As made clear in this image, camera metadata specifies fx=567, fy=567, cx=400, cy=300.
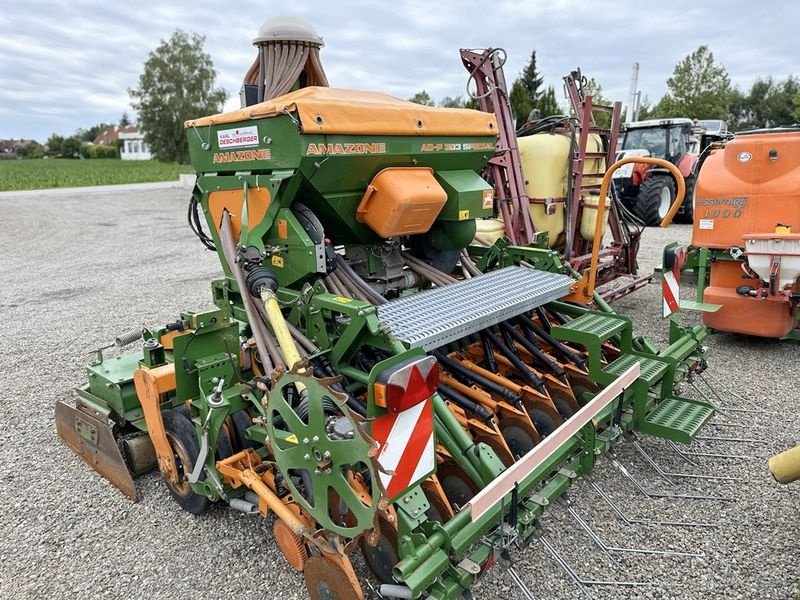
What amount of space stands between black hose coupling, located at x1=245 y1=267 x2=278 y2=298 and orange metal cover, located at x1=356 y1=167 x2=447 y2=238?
66 centimetres

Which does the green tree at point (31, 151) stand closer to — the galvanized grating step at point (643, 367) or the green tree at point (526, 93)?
the green tree at point (526, 93)

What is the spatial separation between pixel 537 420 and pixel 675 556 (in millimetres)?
966

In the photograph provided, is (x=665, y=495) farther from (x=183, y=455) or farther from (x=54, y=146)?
(x=54, y=146)

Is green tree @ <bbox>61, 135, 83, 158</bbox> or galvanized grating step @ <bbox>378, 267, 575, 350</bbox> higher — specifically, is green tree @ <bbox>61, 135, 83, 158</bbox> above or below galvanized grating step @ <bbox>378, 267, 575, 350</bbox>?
above

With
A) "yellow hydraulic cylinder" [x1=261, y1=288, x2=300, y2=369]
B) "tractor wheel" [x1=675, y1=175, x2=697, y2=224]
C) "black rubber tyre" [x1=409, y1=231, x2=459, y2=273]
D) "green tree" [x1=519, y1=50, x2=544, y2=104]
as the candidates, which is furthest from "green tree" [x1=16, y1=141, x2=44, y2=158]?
"yellow hydraulic cylinder" [x1=261, y1=288, x2=300, y2=369]

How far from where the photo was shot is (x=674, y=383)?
11.5 feet

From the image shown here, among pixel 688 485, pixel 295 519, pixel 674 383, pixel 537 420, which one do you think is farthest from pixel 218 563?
pixel 674 383

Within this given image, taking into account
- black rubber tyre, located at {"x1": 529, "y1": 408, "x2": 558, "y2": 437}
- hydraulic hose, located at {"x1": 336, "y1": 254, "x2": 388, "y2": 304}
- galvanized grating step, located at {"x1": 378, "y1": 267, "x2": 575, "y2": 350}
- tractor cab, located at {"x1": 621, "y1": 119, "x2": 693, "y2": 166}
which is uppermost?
tractor cab, located at {"x1": 621, "y1": 119, "x2": 693, "y2": 166}

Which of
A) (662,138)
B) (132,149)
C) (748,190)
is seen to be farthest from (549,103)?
(132,149)

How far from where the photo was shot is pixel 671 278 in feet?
13.0

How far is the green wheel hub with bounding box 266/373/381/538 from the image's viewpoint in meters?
1.87

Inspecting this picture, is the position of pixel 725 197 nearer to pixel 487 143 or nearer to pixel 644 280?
pixel 644 280

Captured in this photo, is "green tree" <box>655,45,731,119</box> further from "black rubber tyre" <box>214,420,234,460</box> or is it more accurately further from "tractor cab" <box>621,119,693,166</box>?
"black rubber tyre" <box>214,420,234,460</box>

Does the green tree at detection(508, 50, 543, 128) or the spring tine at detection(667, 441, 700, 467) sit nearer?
the spring tine at detection(667, 441, 700, 467)
